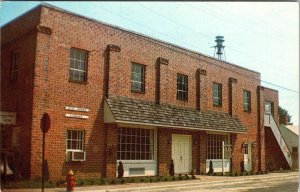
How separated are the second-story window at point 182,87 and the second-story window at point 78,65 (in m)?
6.79

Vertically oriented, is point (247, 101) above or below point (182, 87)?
below

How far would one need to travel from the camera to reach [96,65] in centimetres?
1625

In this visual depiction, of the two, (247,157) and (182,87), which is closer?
(182,87)

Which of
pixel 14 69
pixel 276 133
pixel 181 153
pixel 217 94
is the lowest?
pixel 181 153

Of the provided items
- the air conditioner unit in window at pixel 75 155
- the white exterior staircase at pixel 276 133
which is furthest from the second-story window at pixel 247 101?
the air conditioner unit in window at pixel 75 155

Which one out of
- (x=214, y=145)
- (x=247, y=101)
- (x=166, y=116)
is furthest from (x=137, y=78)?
(x=247, y=101)

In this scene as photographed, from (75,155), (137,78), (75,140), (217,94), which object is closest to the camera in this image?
(75,155)

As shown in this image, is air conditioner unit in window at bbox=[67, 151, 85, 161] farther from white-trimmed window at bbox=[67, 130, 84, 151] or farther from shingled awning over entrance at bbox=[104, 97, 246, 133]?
shingled awning over entrance at bbox=[104, 97, 246, 133]

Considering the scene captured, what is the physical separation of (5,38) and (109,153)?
629cm

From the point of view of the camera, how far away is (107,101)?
54.0 ft

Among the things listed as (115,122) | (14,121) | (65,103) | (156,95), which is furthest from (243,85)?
(14,121)

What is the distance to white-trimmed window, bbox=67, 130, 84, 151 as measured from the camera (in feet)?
49.4

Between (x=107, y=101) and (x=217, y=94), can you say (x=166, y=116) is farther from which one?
(x=217, y=94)

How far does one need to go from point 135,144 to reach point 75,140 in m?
3.55
